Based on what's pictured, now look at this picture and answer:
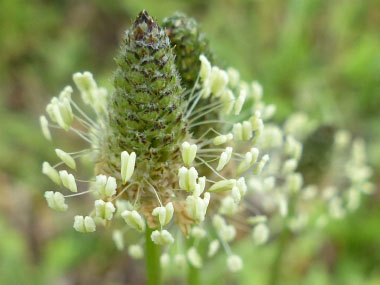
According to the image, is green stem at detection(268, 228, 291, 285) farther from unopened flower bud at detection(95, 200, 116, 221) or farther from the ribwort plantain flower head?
unopened flower bud at detection(95, 200, 116, 221)

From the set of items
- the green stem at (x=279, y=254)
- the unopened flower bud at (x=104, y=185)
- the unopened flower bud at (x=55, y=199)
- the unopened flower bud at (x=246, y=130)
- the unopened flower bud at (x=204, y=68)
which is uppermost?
the unopened flower bud at (x=204, y=68)

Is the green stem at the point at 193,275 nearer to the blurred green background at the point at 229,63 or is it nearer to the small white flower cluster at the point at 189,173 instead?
the small white flower cluster at the point at 189,173

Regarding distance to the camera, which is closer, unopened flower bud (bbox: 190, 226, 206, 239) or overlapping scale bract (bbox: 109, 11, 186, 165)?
overlapping scale bract (bbox: 109, 11, 186, 165)

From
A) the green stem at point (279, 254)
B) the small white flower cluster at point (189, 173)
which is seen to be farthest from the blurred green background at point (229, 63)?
the small white flower cluster at point (189, 173)

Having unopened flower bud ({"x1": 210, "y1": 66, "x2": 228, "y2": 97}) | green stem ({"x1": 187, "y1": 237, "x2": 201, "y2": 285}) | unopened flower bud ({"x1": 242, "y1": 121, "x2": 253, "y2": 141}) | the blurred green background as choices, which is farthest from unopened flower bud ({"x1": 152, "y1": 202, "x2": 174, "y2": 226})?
the blurred green background

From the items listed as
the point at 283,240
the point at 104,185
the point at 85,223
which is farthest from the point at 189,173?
the point at 283,240

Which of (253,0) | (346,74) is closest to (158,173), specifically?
(346,74)
